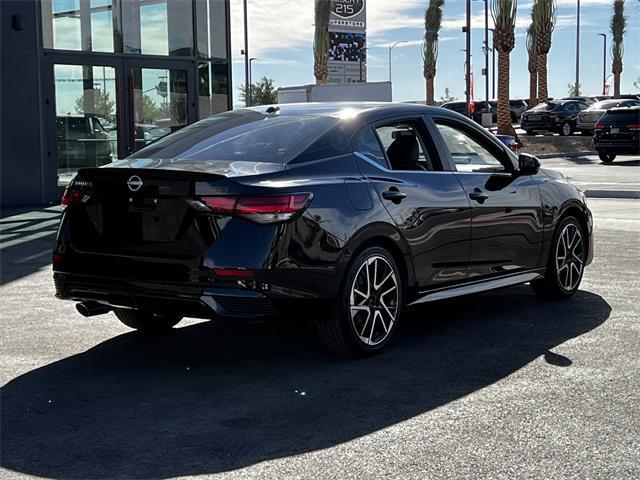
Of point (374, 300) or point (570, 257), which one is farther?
point (570, 257)

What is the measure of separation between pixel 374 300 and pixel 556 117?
40581 millimetres

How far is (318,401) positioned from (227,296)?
80 centimetres

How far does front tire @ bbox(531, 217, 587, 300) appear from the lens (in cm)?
819

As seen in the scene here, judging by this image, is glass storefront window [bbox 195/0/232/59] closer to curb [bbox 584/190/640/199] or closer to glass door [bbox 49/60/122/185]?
glass door [bbox 49/60/122/185]

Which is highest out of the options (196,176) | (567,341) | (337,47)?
(337,47)

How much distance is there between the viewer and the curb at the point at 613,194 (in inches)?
760

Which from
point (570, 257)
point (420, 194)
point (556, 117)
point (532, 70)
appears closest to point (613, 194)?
point (570, 257)

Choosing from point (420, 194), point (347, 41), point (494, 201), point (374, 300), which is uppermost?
point (347, 41)

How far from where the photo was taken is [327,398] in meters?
5.38

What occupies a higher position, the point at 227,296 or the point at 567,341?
the point at 227,296

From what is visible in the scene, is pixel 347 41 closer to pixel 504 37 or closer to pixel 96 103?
pixel 504 37

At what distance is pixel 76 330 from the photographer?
7352 millimetres

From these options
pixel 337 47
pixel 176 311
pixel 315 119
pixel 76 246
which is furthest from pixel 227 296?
pixel 337 47

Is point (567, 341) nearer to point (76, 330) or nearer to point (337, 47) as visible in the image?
point (76, 330)
